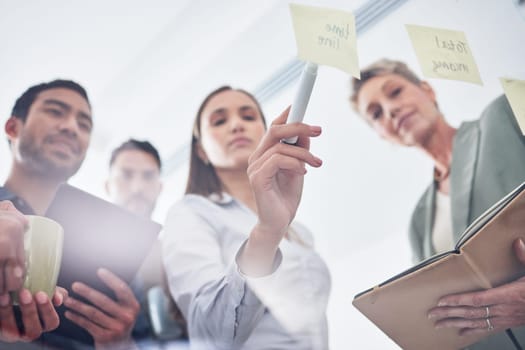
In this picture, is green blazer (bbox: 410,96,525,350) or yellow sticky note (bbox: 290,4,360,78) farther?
green blazer (bbox: 410,96,525,350)

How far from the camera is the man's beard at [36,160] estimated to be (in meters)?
0.96

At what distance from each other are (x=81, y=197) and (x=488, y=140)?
88cm

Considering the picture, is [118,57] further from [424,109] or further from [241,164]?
[424,109]

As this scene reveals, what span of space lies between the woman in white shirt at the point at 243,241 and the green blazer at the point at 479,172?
280 millimetres

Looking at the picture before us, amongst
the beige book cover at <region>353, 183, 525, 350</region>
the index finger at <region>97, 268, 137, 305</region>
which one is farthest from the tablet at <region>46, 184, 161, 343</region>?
the beige book cover at <region>353, 183, 525, 350</region>

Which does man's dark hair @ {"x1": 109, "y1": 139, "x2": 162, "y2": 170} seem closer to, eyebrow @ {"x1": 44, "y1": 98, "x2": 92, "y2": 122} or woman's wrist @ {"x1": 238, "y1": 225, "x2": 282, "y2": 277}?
eyebrow @ {"x1": 44, "y1": 98, "x2": 92, "y2": 122}

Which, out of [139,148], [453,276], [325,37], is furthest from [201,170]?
[453,276]

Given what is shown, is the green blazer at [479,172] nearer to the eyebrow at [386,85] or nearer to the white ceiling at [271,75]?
the white ceiling at [271,75]

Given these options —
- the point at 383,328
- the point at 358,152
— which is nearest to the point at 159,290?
the point at 383,328

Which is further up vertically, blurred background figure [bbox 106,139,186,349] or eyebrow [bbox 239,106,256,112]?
eyebrow [bbox 239,106,256,112]

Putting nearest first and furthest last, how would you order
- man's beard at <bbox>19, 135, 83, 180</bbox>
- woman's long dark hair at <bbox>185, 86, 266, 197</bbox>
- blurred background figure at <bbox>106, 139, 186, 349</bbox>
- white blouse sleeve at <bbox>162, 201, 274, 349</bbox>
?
white blouse sleeve at <bbox>162, 201, 274, 349</bbox>
man's beard at <bbox>19, 135, 83, 180</bbox>
blurred background figure at <bbox>106, 139, 186, 349</bbox>
woman's long dark hair at <bbox>185, 86, 266, 197</bbox>

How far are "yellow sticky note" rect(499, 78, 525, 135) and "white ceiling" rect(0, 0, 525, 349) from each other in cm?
22

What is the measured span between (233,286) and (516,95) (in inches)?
26.0

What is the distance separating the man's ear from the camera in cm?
97
